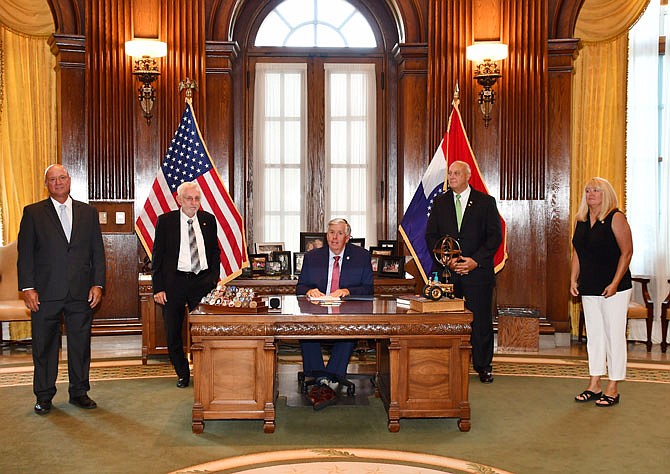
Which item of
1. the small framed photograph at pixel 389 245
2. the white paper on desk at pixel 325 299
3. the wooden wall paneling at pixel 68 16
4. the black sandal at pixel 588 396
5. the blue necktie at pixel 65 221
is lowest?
the black sandal at pixel 588 396

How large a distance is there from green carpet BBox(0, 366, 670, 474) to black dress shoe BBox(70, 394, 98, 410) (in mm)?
63

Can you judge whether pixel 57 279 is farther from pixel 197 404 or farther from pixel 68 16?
pixel 68 16

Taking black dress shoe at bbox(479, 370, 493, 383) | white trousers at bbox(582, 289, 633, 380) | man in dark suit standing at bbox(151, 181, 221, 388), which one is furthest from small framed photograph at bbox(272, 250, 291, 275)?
white trousers at bbox(582, 289, 633, 380)

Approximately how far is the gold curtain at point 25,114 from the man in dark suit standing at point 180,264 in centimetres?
327

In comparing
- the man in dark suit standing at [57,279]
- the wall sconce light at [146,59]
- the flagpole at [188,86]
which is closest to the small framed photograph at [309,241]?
A: the flagpole at [188,86]

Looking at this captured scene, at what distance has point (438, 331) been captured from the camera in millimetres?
5000

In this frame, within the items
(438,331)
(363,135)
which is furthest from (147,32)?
(438,331)

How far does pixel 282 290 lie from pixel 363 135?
7.75 feet

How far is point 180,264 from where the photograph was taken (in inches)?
247

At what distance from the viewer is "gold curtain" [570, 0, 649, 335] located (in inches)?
359

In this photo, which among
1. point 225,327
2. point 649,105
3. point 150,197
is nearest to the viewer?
point 225,327

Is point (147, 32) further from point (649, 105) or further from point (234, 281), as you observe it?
point (649, 105)

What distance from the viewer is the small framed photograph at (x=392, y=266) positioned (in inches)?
315

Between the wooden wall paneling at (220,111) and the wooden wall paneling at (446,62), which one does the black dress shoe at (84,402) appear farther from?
the wooden wall paneling at (446,62)
